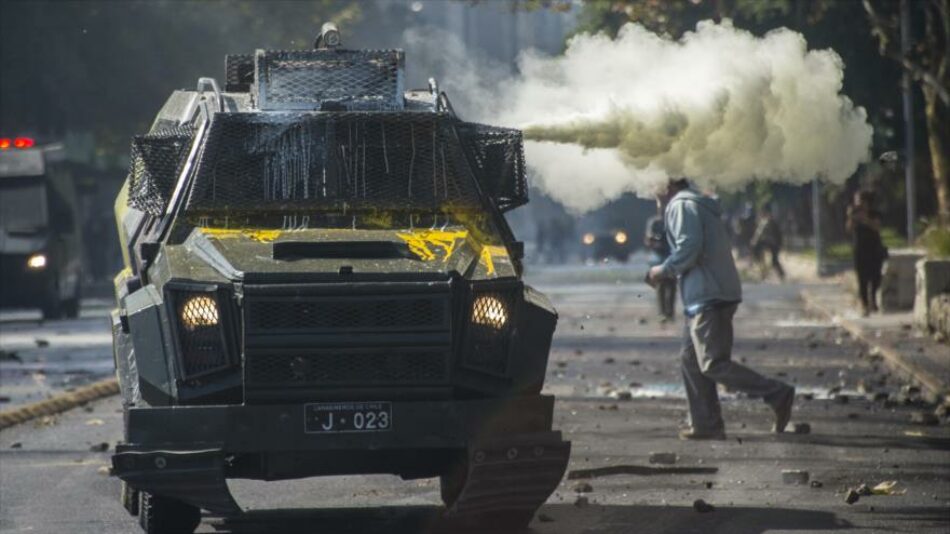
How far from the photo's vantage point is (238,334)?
400 inches

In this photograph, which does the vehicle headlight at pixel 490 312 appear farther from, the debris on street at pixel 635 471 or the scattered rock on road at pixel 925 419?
the scattered rock on road at pixel 925 419

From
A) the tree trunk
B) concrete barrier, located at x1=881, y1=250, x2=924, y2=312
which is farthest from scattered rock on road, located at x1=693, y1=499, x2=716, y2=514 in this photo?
the tree trunk

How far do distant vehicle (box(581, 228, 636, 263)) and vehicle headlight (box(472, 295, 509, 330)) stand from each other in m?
66.4

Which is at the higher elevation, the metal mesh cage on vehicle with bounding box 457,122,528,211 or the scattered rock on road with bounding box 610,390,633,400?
the metal mesh cage on vehicle with bounding box 457,122,528,211

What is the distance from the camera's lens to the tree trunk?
36.3 m

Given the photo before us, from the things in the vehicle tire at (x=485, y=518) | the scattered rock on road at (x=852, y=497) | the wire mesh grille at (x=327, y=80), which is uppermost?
the wire mesh grille at (x=327, y=80)

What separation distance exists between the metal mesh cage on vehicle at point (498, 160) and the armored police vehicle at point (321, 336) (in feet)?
0.70

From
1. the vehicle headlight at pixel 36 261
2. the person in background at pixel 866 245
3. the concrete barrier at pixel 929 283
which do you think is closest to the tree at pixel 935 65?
the person in background at pixel 866 245

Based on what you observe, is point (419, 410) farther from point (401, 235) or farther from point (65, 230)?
point (65, 230)

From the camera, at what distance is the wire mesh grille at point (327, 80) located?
11.9 m

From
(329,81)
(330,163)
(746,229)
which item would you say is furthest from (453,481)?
(746,229)

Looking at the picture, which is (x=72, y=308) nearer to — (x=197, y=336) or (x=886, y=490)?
(x=886, y=490)

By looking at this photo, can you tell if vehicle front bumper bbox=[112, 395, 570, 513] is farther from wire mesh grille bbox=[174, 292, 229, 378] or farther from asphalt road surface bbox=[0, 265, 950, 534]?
asphalt road surface bbox=[0, 265, 950, 534]

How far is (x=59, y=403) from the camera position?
63.1 feet
